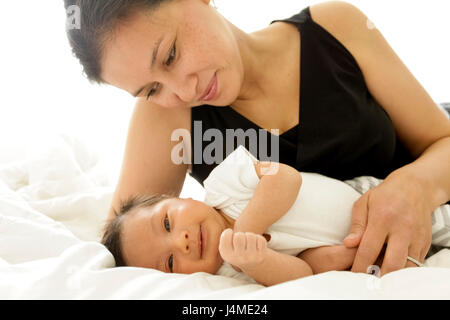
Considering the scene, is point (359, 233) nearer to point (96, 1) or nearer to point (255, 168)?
point (255, 168)

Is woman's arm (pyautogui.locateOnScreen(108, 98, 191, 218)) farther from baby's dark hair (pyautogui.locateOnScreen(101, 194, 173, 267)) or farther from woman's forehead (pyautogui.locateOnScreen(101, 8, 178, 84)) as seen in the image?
woman's forehead (pyautogui.locateOnScreen(101, 8, 178, 84))

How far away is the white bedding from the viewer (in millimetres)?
771

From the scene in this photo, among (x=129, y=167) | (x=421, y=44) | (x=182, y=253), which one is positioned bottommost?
(x=182, y=253)

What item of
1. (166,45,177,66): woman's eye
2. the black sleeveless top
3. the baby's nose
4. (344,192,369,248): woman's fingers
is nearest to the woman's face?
(166,45,177,66): woman's eye

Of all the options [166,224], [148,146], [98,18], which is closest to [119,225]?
[166,224]

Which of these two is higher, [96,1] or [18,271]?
[96,1]

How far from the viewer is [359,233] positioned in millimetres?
1037

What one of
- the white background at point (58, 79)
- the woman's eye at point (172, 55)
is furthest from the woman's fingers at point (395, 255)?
the white background at point (58, 79)

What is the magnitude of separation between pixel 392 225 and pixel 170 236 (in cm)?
53

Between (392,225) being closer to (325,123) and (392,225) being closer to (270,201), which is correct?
(270,201)

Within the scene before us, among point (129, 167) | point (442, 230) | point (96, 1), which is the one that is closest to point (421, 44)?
point (442, 230)

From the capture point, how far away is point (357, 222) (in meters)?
1.07

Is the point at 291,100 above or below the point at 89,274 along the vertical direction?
above
